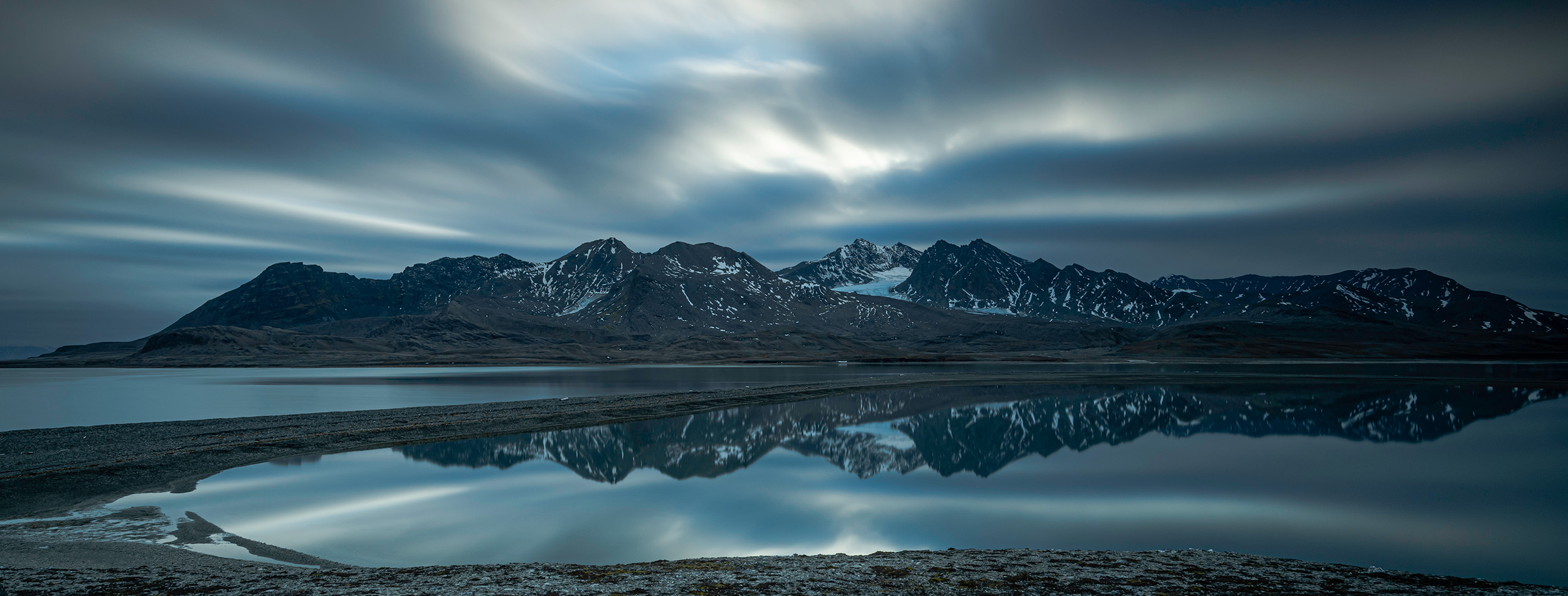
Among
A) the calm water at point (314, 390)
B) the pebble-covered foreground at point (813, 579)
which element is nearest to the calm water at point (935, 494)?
the pebble-covered foreground at point (813, 579)

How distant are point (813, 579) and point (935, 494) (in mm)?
11693

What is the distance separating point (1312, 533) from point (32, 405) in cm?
8871

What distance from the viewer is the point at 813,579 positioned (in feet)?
45.6

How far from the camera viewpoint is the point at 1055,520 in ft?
67.5

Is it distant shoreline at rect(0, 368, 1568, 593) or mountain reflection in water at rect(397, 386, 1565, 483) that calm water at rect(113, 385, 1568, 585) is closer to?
Result: mountain reflection in water at rect(397, 386, 1565, 483)

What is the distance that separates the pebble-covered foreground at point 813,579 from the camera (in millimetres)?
12805

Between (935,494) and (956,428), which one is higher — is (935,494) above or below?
above

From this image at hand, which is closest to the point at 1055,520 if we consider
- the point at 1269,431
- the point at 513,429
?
the point at 1269,431

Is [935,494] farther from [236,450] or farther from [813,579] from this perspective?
[236,450]

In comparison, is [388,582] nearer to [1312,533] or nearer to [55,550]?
[55,550]

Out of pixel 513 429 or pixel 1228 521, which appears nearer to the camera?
pixel 1228 521

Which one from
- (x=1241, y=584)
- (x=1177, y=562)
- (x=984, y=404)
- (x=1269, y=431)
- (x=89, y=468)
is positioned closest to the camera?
(x=1241, y=584)

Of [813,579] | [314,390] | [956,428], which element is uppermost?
[813,579]

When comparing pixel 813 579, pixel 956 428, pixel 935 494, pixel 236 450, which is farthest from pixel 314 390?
pixel 813 579
